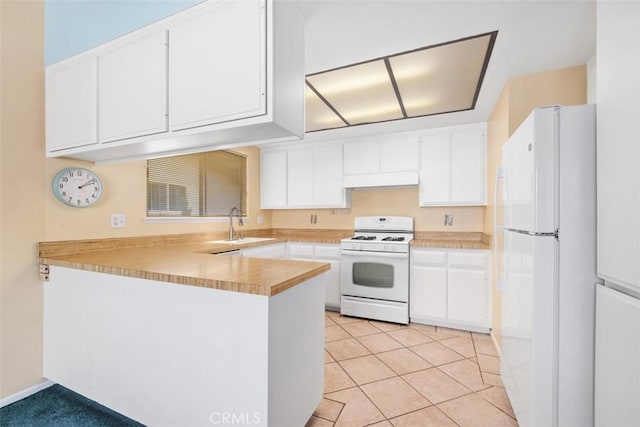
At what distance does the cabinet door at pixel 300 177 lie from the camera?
3.95 meters

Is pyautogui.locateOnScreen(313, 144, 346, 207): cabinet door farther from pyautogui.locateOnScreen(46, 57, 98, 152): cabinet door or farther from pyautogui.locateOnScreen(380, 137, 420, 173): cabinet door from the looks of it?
pyautogui.locateOnScreen(46, 57, 98, 152): cabinet door

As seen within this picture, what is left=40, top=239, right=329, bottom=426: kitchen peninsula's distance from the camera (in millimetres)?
1186

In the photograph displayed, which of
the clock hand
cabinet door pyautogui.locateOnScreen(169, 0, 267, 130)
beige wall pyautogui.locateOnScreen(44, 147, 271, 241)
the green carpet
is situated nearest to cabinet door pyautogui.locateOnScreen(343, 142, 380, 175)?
beige wall pyautogui.locateOnScreen(44, 147, 271, 241)

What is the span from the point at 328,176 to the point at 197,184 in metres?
1.66

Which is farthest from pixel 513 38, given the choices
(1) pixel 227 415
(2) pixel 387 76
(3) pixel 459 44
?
(1) pixel 227 415

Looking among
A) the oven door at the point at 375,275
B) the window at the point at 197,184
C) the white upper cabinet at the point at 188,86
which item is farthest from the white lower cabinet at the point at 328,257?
the white upper cabinet at the point at 188,86

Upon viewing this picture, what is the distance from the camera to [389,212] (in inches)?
150

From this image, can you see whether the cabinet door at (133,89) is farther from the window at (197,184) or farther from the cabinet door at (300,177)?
the cabinet door at (300,177)

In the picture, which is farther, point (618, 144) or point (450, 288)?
point (450, 288)

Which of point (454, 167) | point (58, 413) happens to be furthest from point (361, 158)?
point (58, 413)

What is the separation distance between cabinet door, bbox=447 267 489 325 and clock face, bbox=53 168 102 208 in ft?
10.9

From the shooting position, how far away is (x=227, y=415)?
1234 mm

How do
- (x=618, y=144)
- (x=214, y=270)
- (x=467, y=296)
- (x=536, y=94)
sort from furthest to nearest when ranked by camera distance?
(x=467, y=296), (x=536, y=94), (x=214, y=270), (x=618, y=144)

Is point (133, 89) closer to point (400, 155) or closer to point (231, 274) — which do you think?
point (231, 274)
